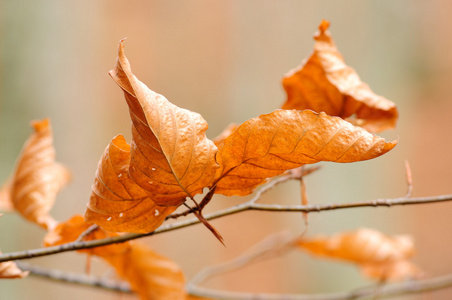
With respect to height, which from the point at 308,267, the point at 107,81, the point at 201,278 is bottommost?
the point at 308,267

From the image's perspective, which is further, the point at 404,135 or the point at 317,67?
the point at 404,135

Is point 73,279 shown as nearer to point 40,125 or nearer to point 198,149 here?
point 40,125

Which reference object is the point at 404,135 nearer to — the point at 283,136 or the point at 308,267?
the point at 308,267

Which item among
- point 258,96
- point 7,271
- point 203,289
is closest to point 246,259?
point 203,289

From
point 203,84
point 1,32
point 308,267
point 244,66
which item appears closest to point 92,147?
point 1,32

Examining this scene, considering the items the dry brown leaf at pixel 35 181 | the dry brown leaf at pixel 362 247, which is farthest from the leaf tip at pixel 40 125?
the dry brown leaf at pixel 362 247
